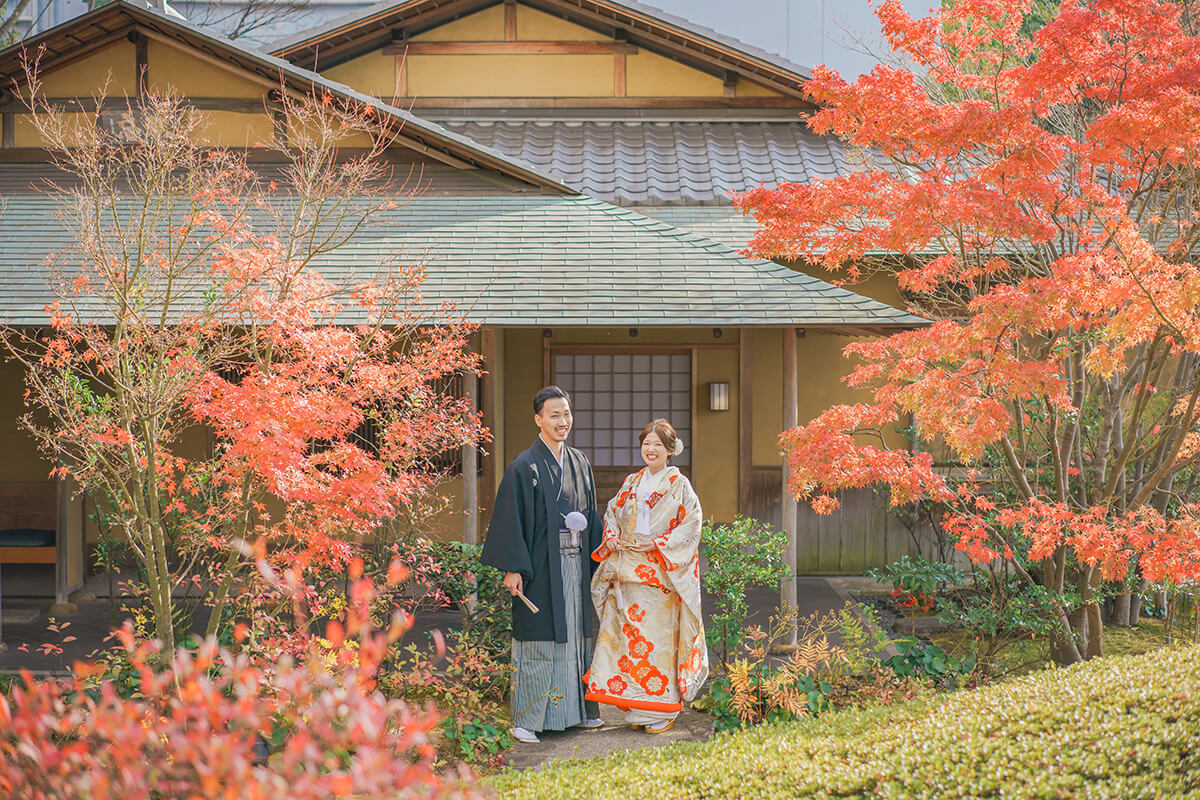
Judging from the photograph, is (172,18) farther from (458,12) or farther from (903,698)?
(903,698)

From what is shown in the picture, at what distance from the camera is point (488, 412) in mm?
8445

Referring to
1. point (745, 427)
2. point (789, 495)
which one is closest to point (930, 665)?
point (789, 495)

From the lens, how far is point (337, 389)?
555 centimetres

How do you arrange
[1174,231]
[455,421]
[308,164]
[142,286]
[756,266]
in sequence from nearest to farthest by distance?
1. [142,286]
2. [455,421]
3. [308,164]
4. [756,266]
5. [1174,231]


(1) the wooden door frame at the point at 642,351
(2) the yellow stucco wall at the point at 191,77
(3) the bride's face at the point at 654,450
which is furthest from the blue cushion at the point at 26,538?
(3) the bride's face at the point at 654,450

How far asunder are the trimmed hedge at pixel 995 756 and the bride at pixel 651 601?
82 cm

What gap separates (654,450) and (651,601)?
0.96 metres

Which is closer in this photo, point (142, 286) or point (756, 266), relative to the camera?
point (142, 286)

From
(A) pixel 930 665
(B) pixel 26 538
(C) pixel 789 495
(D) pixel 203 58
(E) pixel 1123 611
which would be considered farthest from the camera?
(B) pixel 26 538

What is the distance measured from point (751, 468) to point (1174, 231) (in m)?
4.55

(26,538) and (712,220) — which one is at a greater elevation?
(712,220)

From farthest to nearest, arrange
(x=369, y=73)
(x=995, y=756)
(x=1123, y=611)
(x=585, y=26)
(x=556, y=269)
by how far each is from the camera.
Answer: (x=369, y=73)
(x=585, y=26)
(x=1123, y=611)
(x=556, y=269)
(x=995, y=756)

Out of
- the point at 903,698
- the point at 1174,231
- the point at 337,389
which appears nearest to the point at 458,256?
the point at 337,389

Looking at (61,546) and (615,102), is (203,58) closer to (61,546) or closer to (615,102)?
(61,546)
